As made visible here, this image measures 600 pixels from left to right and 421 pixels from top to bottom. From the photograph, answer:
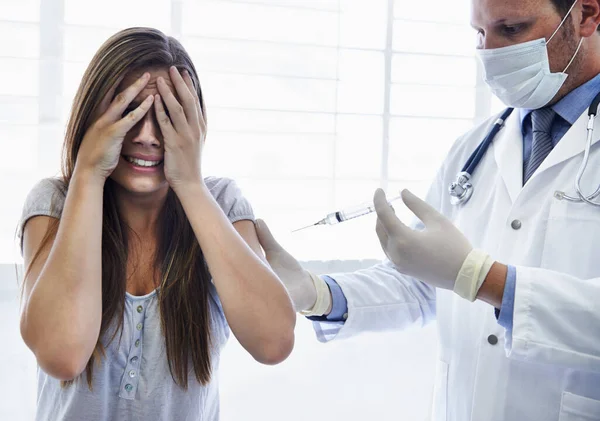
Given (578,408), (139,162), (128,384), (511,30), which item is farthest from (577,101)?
(128,384)

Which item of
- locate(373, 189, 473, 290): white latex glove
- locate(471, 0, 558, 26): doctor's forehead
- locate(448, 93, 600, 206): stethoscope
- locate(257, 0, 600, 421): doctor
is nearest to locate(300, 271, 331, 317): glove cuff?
locate(257, 0, 600, 421): doctor

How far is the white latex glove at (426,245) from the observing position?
1.17 metres

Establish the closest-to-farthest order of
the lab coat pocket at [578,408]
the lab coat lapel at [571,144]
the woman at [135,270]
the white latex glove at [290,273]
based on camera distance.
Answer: the woman at [135,270]
the lab coat pocket at [578,408]
the lab coat lapel at [571,144]
the white latex glove at [290,273]

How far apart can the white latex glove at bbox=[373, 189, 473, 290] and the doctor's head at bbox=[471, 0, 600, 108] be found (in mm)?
365

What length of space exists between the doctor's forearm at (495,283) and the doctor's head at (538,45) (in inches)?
16.8

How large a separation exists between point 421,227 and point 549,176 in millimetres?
350

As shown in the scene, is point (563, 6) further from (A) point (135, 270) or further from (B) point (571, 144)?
(A) point (135, 270)

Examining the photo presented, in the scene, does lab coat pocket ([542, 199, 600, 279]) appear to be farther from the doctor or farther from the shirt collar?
the shirt collar

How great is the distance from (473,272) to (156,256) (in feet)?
2.01

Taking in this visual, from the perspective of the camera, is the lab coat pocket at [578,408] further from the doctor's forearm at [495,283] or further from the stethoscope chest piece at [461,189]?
the stethoscope chest piece at [461,189]

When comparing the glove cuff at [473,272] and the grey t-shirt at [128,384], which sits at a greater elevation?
the glove cuff at [473,272]

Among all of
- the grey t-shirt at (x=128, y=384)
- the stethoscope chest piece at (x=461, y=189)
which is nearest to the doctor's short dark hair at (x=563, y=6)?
the stethoscope chest piece at (x=461, y=189)

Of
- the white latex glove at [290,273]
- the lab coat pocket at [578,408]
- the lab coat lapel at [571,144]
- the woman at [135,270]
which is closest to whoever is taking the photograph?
the woman at [135,270]

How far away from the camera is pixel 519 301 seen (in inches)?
44.6
